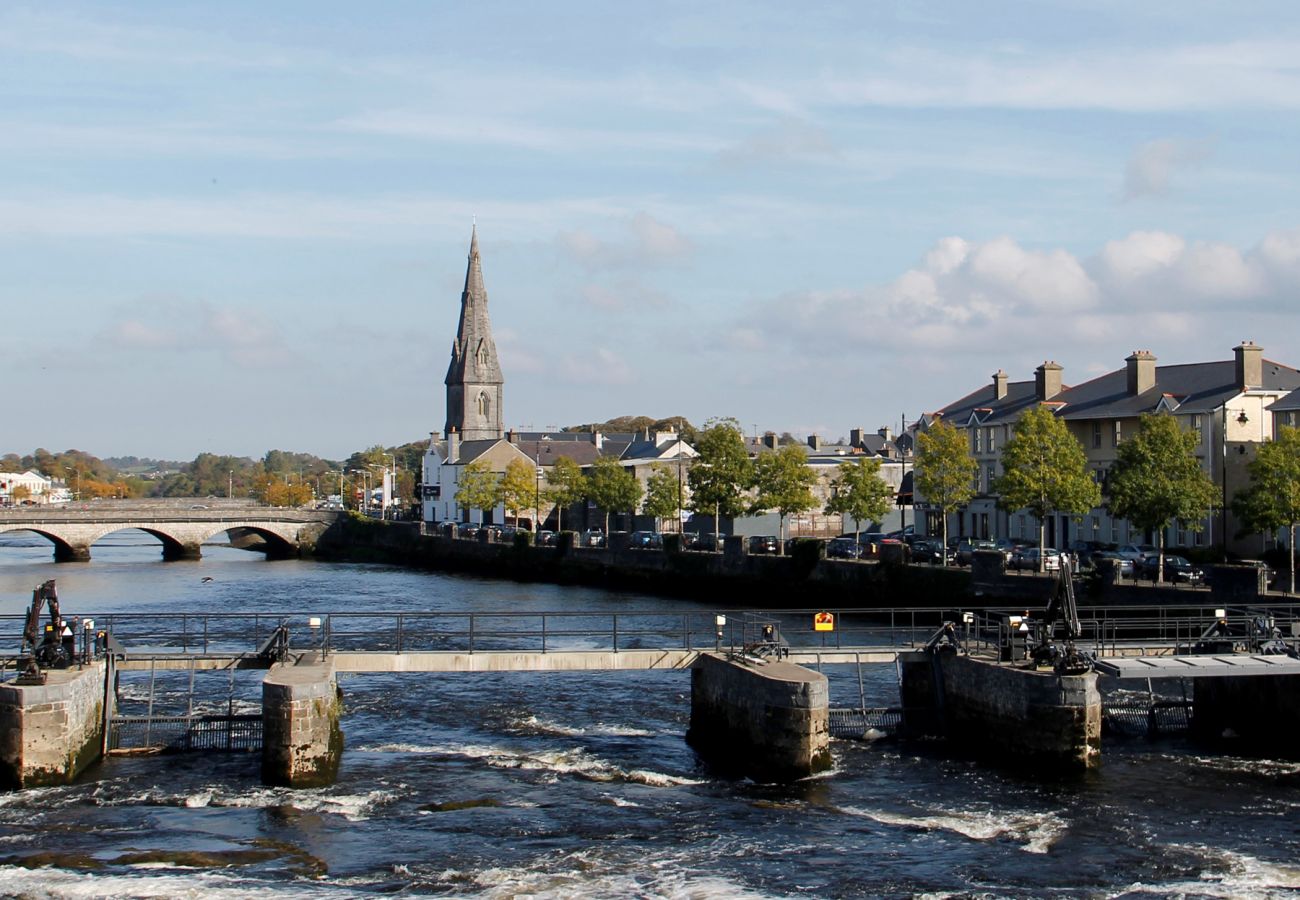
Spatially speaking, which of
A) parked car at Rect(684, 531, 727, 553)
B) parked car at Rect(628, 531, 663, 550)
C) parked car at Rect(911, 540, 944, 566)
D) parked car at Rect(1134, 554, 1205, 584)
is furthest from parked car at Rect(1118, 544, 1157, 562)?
parked car at Rect(628, 531, 663, 550)

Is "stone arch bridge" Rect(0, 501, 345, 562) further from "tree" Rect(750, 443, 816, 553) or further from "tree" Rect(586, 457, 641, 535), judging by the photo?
"tree" Rect(750, 443, 816, 553)

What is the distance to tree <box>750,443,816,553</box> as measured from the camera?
93.3 metres

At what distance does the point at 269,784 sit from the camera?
32344mm

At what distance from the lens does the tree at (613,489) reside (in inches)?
4587

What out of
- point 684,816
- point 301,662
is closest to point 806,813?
point 684,816

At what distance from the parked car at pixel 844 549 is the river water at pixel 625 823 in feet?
130

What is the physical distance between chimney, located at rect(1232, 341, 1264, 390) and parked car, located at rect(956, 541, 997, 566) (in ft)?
50.9

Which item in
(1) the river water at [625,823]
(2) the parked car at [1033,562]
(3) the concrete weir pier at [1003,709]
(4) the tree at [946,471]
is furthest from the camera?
(4) the tree at [946,471]

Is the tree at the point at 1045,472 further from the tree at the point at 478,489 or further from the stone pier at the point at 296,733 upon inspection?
the tree at the point at 478,489

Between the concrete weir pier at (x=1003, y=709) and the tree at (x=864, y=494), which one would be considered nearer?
the concrete weir pier at (x=1003, y=709)

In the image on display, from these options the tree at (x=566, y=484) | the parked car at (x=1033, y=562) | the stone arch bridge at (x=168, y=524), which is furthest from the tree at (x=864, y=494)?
the stone arch bridge at (x=168, y=524)

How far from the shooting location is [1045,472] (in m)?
73.8

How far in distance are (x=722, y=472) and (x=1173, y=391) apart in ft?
95.1

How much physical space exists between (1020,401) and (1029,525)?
32.0 ft
